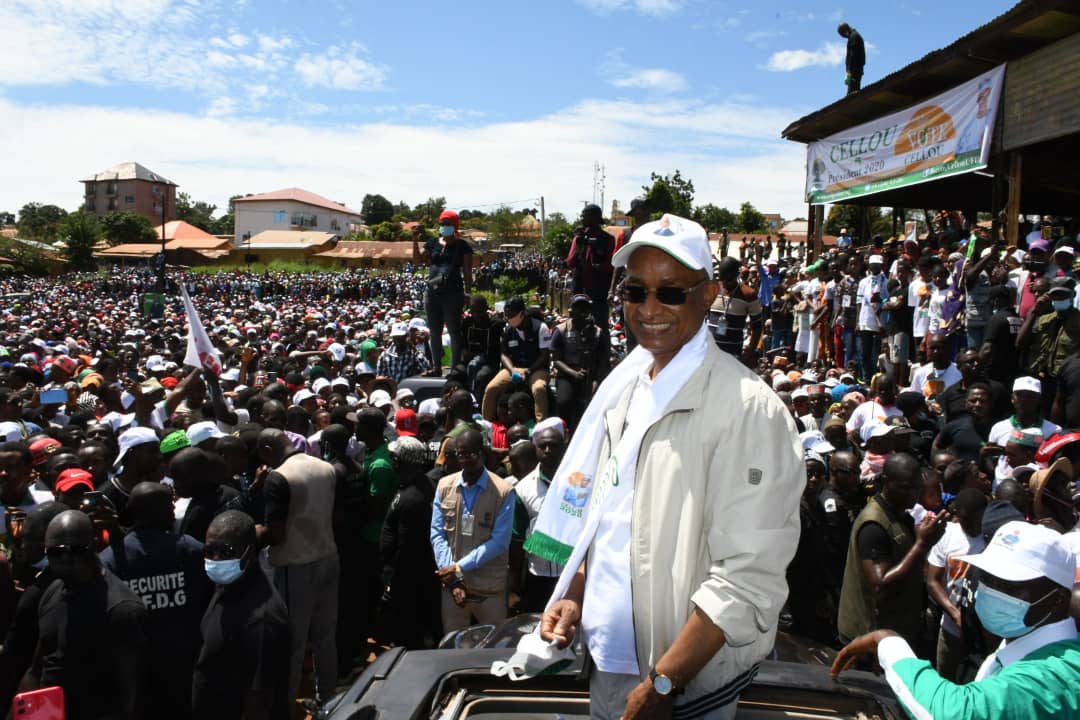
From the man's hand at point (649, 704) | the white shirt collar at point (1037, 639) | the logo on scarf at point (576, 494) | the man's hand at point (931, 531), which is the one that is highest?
the logo on scarf at point (576, 494)

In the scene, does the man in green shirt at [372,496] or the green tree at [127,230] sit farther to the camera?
the green tree at [127,230]

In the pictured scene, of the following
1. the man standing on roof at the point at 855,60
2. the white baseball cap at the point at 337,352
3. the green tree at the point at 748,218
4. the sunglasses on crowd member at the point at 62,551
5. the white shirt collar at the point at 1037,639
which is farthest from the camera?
the green tree at the point at 748,218

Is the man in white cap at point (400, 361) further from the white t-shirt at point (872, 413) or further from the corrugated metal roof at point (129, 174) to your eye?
the corrugated metal roof at point (129, 174)

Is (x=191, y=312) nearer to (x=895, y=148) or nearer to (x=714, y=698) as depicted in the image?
(x=714, y=698)

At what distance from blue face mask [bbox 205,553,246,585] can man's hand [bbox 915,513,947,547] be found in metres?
3.67

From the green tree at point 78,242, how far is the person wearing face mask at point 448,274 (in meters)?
65.3

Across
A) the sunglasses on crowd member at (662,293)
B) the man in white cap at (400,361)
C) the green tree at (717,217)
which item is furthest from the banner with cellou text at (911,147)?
the green tree at (717,217)

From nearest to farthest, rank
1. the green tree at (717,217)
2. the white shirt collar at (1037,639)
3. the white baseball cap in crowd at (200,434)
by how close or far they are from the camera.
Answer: the white shirt collar at (1037,639)
the white baseball cap in crowd at (200,434)
the green tree at (717,217)

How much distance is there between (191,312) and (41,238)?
88145mm

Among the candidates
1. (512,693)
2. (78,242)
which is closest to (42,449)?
(512,693)

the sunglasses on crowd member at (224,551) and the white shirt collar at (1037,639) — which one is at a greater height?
the white shirt collar at (1037,639)

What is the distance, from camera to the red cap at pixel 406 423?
6961 mm

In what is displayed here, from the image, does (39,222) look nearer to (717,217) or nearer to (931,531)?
(717,217)

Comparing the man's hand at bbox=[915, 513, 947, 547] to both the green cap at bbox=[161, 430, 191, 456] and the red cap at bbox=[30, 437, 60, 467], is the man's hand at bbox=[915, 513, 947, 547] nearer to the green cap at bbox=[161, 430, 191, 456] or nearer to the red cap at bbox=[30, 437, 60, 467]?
the green cap at bbox=[161, 430, 191, 456]
